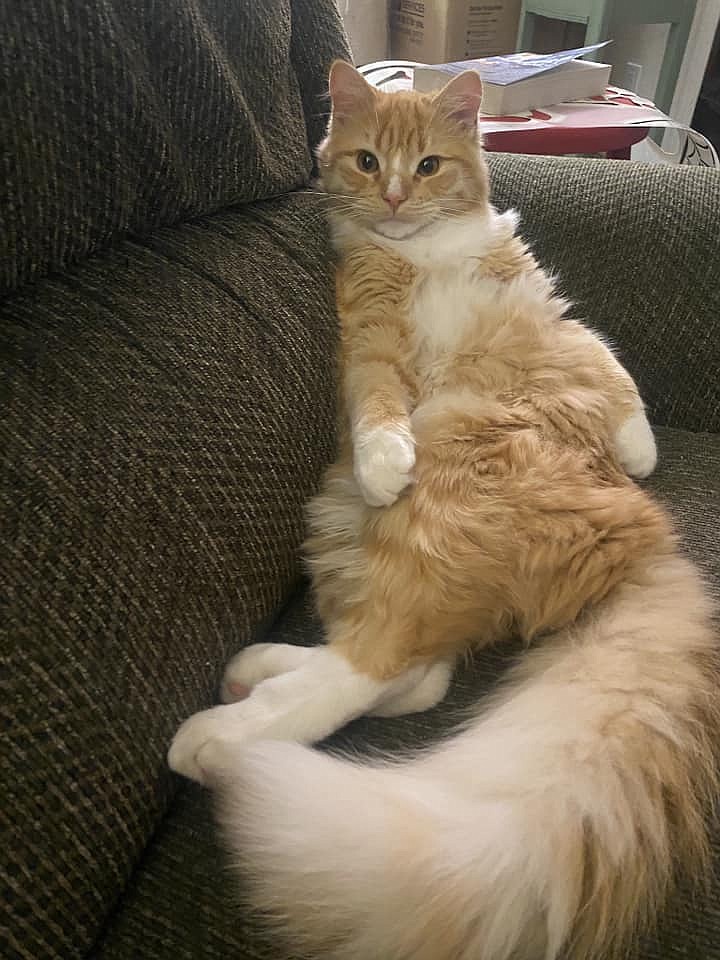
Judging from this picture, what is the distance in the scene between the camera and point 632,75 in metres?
3.03

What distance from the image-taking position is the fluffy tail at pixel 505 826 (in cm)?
66

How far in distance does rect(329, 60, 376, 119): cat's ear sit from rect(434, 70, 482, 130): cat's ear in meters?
0.13

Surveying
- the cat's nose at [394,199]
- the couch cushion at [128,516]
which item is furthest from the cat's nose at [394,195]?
the couch cushion at [128,516]

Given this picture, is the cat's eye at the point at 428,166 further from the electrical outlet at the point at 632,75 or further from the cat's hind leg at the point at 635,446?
the electrical outlet at the point at 632,75

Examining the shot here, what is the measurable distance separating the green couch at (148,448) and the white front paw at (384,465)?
0.10 metres

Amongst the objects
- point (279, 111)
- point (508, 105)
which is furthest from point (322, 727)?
point (508, 105)

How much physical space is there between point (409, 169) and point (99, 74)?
24.7 inches

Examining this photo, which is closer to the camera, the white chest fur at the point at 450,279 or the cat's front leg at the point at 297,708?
the cat's front leg at the point at 297,708

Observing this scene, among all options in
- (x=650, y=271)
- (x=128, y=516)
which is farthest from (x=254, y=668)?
(x=650, y=271)

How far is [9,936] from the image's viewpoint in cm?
66

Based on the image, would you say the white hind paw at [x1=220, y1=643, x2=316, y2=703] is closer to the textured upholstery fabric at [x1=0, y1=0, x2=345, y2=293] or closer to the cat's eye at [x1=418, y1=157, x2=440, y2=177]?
the textured upholstery fabric at [x1=0, y1=0, x2=345, y2=293]

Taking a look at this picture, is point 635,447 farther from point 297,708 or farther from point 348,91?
point 348,91

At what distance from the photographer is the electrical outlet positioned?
3.01 meters

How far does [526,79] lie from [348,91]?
0.89 m
